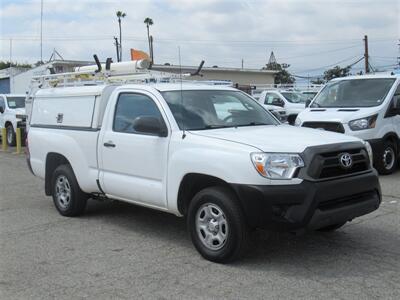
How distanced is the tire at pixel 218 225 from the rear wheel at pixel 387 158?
608cm

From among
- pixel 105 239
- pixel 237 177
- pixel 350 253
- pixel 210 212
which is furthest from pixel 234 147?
pixel 105 239

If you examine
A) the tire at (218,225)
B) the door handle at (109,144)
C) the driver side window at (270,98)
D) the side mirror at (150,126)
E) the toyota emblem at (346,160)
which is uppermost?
the driver side window at (270,98)

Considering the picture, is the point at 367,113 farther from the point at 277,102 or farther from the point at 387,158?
the point at 277,102

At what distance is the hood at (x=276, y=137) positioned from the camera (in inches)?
194

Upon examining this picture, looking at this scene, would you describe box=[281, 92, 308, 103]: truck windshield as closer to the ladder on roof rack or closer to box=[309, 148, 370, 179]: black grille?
the ladder on roof rack

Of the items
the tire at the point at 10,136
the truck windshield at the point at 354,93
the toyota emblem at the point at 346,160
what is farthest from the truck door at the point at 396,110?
the tire at the point at 10,136

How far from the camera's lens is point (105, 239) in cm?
621

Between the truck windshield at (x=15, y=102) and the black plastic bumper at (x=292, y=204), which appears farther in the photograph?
the truck windshield at (x=15, y=102)

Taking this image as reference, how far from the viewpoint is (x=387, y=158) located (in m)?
10.6

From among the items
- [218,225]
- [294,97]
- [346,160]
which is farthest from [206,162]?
[294,97]

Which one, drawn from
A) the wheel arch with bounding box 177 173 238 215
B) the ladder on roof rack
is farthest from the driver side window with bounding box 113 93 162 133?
the wheel arch with bounding box 177 173 238 215

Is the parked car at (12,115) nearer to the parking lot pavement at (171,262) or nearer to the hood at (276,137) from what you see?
the parking lot pavement at (171,262)

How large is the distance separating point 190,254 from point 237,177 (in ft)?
3.74

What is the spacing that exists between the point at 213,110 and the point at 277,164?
5.06 ft
